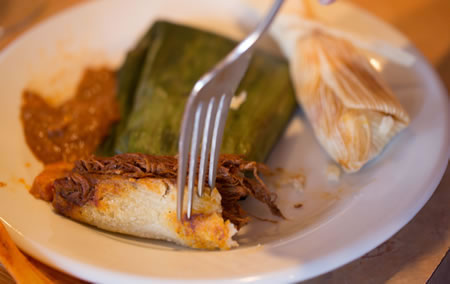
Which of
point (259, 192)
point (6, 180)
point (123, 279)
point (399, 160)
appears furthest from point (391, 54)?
point (6, 180)

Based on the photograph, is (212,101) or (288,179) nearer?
(212,101)

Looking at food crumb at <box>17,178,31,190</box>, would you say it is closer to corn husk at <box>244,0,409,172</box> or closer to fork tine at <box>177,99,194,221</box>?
fork tine at <box>177,99,194,221</box>

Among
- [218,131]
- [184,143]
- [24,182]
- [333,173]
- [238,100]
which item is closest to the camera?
[184,143]

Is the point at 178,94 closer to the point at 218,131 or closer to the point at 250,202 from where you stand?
the point at 250,202

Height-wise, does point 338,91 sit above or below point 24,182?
above

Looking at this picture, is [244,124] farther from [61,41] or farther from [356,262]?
[61,41]

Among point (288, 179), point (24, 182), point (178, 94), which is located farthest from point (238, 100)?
point (24, 182)
